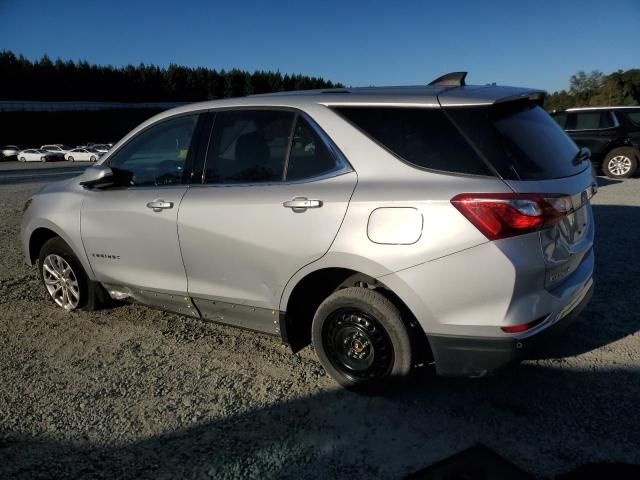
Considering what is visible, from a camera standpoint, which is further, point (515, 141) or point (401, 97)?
point (401, 97)

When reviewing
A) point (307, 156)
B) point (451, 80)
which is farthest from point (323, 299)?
point (451, 80)

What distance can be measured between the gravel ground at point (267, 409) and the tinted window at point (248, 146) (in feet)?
4.22

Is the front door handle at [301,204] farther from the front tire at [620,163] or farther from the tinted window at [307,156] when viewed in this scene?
the front tire at [620,163]

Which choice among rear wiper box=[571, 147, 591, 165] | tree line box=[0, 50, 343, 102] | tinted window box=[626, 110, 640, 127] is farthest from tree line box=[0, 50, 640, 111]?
rear wiper box=[571, 147, 591, 165]

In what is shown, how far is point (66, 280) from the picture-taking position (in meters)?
4.44

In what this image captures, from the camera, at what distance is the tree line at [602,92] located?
54719mm

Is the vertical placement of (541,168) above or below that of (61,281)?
above

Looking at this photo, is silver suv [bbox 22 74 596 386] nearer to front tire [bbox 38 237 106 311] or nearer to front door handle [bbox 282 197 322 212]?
front door handle [bbox 282 197 322 212]

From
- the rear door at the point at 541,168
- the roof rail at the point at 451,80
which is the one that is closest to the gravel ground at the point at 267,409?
the rear door at the point at 541,168

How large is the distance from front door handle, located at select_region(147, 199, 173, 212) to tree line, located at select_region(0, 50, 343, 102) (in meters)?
86.4

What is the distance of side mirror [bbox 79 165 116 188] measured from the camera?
3.83 m

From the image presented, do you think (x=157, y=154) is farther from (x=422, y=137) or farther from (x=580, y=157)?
(x=580, y=157)

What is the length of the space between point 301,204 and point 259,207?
1.01 feet

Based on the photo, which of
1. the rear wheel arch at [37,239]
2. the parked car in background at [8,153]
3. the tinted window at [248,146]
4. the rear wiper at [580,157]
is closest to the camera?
the rear wiper at [580,157]
